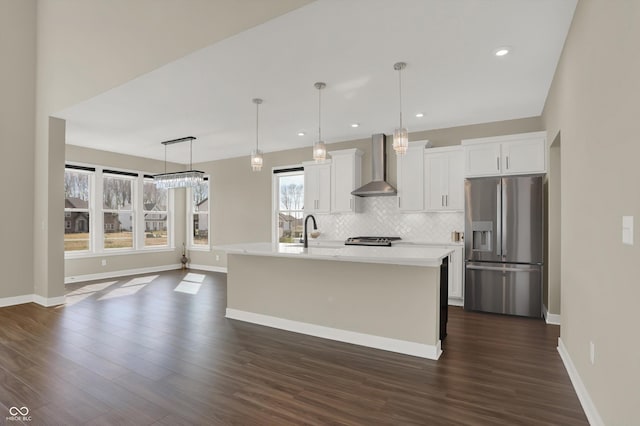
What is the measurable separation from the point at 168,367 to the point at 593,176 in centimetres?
354

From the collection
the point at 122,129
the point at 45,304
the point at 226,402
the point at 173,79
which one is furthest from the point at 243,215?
the point at 226,402

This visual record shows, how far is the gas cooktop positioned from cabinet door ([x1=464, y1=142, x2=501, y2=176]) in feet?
5.21

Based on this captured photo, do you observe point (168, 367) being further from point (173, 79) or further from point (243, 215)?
point (243, 215)

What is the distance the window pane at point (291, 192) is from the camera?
7371mm

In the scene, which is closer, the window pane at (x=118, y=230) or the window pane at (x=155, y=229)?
the window pane at (x=118, y=230)

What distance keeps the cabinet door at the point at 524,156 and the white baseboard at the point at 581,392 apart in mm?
2349

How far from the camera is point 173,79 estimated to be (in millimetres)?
3750

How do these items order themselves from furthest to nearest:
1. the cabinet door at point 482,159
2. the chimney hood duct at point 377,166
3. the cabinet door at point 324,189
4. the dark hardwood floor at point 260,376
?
1. the cabinet door at point 324,189
2. the chimney hood duct at point 377,166
3. the cabinet door at point 482,159
4. the dark hardwood floor at point 260,376

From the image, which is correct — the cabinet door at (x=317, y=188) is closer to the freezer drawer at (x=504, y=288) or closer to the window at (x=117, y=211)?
the freezer drawer at (x=504, y=288)

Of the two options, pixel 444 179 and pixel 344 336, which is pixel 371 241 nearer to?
pixel 444 179

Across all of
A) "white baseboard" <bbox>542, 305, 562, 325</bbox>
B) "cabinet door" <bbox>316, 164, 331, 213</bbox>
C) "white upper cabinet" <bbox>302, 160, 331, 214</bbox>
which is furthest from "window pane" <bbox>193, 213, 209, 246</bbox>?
"white baseboard" <bbox>542, 305, 562, 325</bbox>

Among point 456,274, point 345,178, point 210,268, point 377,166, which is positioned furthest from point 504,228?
point 210,268

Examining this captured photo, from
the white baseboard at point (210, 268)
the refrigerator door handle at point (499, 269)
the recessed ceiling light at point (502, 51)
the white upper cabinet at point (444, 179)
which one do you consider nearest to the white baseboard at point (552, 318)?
the refrigerator door handle at point (499, 269)

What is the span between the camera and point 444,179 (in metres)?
5.30
